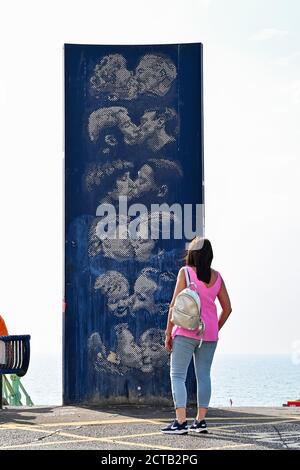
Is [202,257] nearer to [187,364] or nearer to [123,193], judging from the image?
[187,364]

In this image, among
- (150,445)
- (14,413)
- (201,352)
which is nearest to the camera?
(150,445)

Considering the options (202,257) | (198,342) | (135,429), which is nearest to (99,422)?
(135,429)

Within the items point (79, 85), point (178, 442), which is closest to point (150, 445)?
point (178, 442)

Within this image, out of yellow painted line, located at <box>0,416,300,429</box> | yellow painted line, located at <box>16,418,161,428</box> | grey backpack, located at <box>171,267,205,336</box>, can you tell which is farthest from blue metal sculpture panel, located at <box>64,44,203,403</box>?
grey backpack, located at <box>171,267,205,336</box>

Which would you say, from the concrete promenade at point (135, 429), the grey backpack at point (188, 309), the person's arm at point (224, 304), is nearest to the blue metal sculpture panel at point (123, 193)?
the concrete promenade at point (135, 429)

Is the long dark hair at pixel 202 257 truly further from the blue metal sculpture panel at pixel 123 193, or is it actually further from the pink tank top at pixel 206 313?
the blue metal sculpture panel at pixel 123 193

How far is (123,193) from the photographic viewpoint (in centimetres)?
1298

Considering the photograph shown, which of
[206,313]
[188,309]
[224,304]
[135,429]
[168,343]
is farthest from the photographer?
[135,429]

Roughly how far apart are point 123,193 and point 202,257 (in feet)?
9.00

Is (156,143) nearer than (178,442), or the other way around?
(178,442)

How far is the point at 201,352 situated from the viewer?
1048cm

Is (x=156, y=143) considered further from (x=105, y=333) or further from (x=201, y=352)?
(x=201, y=352)

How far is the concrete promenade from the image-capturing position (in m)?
9.76

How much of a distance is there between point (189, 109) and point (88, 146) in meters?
1.19
